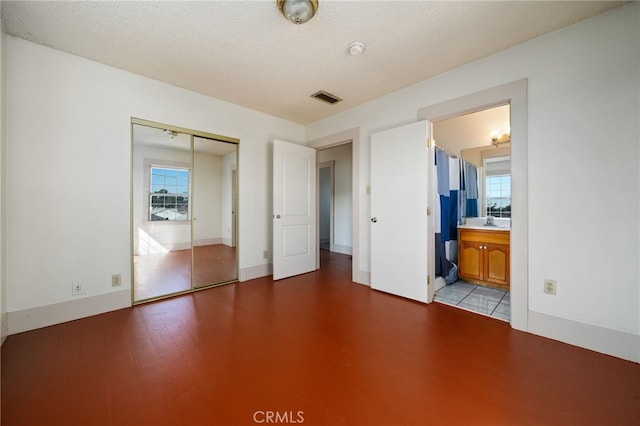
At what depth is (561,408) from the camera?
1.27 meters

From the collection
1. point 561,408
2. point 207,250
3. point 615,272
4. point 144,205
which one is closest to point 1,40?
point 144,205

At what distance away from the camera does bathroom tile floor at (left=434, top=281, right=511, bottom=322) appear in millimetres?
2443

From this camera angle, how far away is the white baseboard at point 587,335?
65.7 inches

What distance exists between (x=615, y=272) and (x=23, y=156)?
15.7ft

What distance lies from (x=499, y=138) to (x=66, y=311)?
5.64 metres

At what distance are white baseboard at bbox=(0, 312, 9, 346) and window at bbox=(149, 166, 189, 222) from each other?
146 centimetres

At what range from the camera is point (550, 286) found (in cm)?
198

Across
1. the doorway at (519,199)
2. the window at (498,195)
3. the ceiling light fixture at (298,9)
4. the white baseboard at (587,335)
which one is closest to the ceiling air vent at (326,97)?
the ceiling light fixture at (298,9)

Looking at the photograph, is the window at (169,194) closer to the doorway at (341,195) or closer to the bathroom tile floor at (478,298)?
the doorway at (341,195)

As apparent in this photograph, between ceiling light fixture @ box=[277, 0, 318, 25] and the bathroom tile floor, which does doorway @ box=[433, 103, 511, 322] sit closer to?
the bathroom tile floor

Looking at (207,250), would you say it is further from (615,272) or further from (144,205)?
(615,272)

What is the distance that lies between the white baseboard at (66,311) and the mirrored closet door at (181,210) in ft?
0.60

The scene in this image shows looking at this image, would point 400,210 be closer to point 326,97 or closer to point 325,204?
point 326,97

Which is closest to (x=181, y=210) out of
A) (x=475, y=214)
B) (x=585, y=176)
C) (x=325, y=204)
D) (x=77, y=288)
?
(x=77, y=288)
